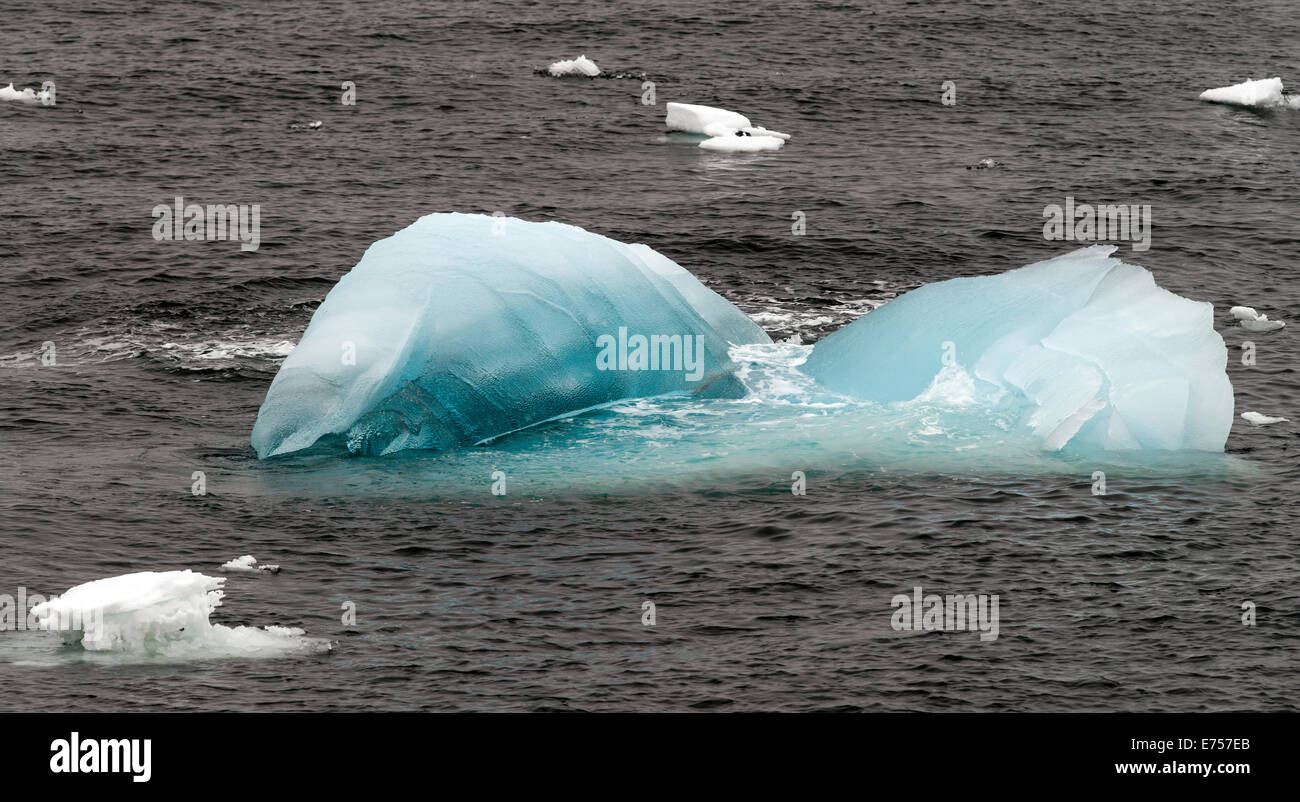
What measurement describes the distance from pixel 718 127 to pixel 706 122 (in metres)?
0.45

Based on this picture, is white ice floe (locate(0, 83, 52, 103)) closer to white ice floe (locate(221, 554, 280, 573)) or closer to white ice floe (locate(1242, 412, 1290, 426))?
white ice floe (locate(221, 554, 280, 573))

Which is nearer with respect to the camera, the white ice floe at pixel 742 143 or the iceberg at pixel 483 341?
the iceberg at pixel 483 341

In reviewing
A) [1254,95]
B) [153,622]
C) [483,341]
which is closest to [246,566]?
[153,622]

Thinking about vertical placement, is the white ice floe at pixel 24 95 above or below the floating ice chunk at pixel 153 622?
above

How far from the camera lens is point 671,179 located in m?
48.5

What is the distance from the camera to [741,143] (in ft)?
169

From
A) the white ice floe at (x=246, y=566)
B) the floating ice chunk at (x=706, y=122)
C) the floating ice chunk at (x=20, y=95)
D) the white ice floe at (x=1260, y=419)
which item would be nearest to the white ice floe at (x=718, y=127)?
the floating ice chunk at (x=706, y=122)

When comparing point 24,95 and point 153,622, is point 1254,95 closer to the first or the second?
point 24,95

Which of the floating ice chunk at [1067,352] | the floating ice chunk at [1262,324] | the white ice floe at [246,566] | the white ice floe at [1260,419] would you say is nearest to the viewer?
the white ice floe at [246,566]

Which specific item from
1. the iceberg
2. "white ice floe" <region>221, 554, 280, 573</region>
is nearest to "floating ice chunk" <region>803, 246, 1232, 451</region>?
the iceberg

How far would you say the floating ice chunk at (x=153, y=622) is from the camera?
2152cm

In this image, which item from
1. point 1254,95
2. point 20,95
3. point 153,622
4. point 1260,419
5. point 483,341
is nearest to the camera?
point 153,622

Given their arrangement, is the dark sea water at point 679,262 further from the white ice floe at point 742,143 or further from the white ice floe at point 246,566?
the white ice floe at point 742,143

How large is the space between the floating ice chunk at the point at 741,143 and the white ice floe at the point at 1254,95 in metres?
14.3
